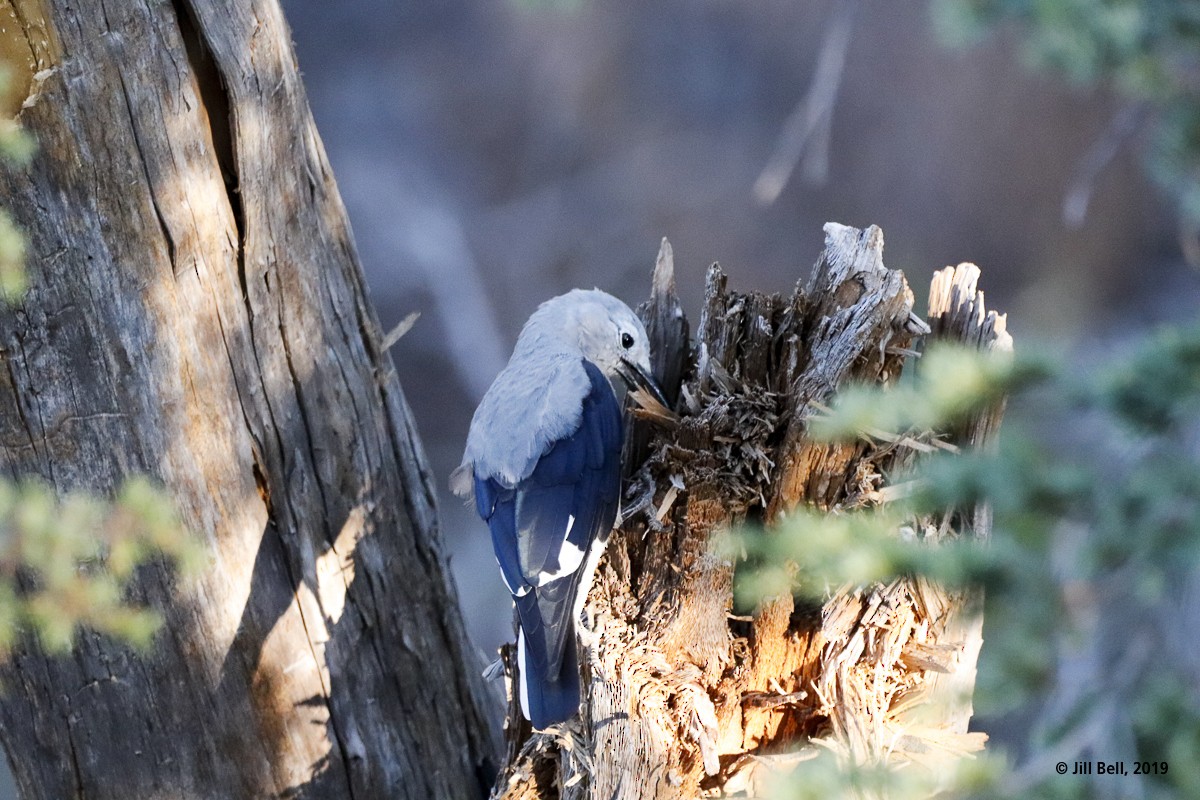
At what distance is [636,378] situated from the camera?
72.5 inches

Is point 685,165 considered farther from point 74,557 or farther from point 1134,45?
point 74,557

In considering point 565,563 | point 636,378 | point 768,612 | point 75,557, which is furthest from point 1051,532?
point 75,557

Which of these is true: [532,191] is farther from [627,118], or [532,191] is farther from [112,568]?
[112,568]

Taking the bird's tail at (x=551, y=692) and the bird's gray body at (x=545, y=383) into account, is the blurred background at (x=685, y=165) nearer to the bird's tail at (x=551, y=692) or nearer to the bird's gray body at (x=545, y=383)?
the bird's gray body at (x=545, y=383)

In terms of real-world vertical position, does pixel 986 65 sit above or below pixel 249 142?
above

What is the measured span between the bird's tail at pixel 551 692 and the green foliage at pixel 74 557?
586mm

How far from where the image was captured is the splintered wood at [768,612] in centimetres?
141

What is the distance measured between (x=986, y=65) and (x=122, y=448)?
3178 mm

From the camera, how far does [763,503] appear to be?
152 centimetres

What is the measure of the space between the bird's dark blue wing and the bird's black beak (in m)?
0.06

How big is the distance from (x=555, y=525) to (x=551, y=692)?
27cm

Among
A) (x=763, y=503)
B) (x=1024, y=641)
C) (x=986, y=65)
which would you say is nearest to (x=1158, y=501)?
(x=1024, y=641)

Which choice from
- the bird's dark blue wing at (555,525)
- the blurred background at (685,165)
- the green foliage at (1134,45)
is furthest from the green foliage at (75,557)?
the blurred background at (685,165)

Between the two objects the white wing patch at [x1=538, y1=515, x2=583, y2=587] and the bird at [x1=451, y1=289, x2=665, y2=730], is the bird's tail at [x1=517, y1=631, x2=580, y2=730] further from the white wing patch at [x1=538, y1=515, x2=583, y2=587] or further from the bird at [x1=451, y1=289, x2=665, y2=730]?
the white wing patch at [x1=538, y1=515, x2=583, y2=587]
